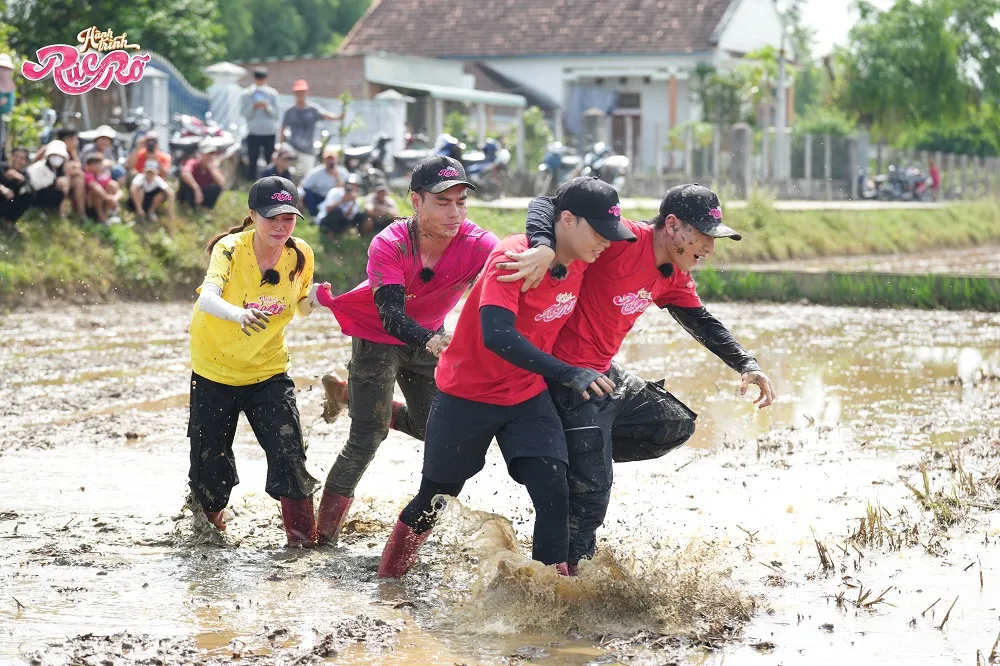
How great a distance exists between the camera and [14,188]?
48.7 ft

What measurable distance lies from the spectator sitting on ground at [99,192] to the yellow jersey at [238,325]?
10100 mm

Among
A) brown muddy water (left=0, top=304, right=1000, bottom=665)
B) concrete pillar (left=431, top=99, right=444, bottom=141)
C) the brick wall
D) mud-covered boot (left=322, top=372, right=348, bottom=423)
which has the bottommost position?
brown muddy water (left=0, top=304, right=1000, bottom=665)

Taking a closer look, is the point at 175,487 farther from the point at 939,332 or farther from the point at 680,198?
the point at 939,332

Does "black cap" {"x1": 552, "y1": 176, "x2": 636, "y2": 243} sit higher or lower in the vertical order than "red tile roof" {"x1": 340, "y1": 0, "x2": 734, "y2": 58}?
lower

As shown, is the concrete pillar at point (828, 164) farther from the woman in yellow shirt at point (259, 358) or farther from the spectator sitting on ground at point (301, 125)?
the woman in yellow shirt at point (259, 358)

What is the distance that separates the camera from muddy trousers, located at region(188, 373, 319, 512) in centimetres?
616

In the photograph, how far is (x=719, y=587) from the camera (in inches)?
212

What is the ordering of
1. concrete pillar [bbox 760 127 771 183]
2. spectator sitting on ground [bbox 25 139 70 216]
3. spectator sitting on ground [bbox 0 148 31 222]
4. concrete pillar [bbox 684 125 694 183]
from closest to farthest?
spectator sitting on ground [bbox 0 148 31 222] → spectator sitting on ground [bbox 25 139 70 216] → concrete pillar [bbox 760 127 771 183] → concrete pillar [bbox 684 125 694 183]

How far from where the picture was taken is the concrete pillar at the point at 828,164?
3369 cm

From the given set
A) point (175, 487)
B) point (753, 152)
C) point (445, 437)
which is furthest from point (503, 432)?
point (753, 152)

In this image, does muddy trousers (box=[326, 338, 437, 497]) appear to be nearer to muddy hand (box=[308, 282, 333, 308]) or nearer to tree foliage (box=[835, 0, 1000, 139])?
muddy hand (box=[308, 282, 333, 308])

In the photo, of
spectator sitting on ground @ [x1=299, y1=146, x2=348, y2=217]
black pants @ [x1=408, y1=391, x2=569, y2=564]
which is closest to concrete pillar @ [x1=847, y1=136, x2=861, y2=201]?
spectator sitting on ground @ [x1=299, y1=146, x2=348, y2=217]

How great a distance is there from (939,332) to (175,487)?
10244mm

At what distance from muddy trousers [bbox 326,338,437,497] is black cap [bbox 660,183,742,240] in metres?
1.34
